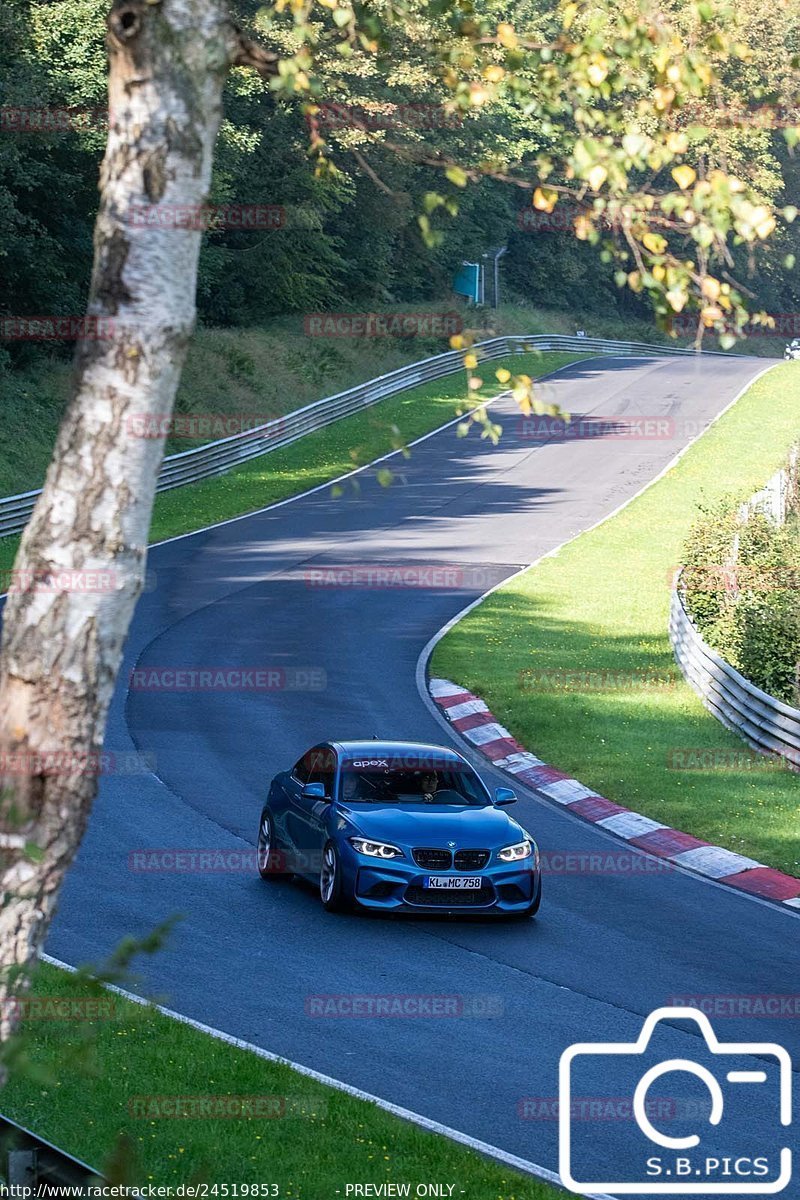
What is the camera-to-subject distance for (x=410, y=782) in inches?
575

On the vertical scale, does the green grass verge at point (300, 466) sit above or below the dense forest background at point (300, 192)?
below

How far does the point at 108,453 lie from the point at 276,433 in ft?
150

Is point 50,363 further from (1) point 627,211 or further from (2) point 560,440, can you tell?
(1) point 627,211

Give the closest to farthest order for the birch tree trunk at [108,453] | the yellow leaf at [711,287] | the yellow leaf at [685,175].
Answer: the birch tree trunk at [108,453], the yellow leaf at [711,287], the yellow leaf at [685,175]

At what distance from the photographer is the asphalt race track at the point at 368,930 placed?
9.67 meters

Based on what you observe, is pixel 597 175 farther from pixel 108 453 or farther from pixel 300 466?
pixel 300 466

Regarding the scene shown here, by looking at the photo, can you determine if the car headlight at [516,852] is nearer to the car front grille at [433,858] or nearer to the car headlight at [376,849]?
the car front grille at [433,858]

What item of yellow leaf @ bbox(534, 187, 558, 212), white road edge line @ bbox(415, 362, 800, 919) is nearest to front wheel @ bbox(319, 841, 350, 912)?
white road edge line @ bbox(415, 362, 800, 919)

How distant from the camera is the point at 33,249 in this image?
4434cm

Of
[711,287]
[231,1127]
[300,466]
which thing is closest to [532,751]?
[231,1127]

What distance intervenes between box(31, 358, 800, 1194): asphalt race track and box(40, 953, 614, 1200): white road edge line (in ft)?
0.56

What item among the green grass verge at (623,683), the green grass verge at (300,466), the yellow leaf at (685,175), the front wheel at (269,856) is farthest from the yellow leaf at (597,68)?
the green grass verge at (300,466)

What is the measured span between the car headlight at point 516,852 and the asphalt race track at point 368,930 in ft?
2.04

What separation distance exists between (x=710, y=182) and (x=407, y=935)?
9.18m
